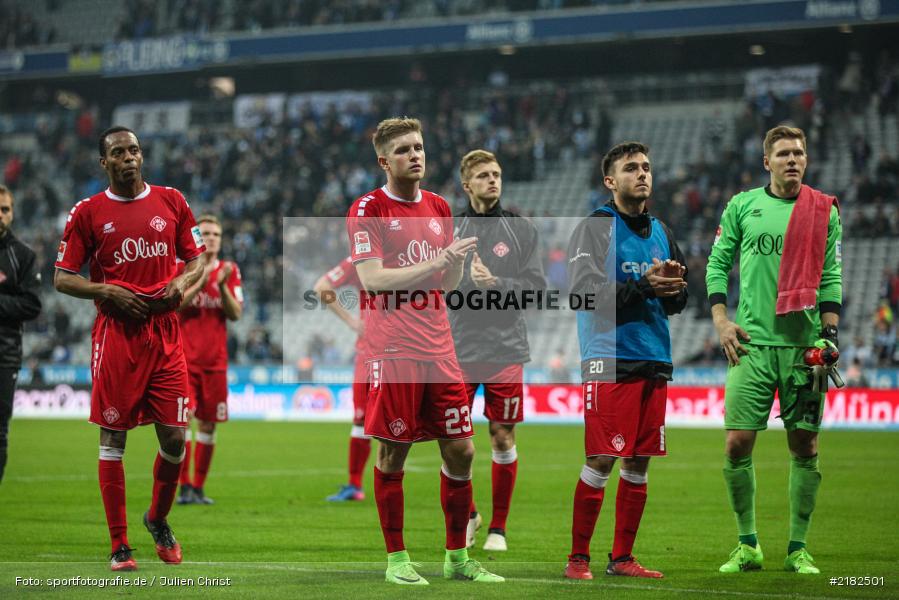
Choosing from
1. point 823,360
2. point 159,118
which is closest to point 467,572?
point 823,360

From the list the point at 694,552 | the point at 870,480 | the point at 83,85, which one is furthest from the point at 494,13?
the point at 694,552

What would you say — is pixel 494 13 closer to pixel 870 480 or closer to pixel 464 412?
pixel 870 480

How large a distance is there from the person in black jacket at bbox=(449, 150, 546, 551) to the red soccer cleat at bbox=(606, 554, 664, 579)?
67.0 inches

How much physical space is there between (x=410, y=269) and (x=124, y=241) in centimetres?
202

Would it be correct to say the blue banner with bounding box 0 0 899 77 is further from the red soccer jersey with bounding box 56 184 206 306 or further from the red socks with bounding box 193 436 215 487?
the red soccer jersey with bounding box 56 184 206 306

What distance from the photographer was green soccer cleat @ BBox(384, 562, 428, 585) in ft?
22.2

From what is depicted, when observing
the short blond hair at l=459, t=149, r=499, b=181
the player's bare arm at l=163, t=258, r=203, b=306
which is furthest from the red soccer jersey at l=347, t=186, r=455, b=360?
the short blond hair at l=459, t=149, r=499, b=181

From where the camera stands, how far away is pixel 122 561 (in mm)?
7328

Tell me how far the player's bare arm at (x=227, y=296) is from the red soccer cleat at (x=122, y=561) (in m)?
4.81

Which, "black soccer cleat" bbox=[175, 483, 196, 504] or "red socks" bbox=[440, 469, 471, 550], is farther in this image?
"black soccer cleat" bbox=[175, 483, 196, 504]

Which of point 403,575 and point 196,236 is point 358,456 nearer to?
point 196,236

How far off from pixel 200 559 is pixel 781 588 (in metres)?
3.95

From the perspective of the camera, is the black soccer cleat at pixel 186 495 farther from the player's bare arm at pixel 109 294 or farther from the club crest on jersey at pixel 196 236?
the player's bare arm at pixel 109 294

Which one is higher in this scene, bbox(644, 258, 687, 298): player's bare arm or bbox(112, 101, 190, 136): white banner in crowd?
bbox(112, 101, 190, 136): white banner in crowd
